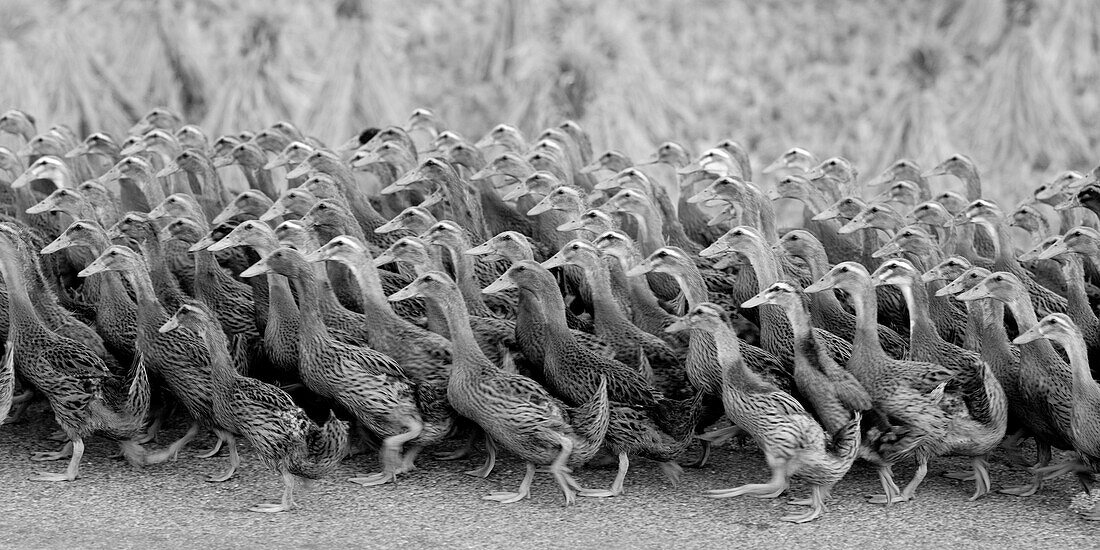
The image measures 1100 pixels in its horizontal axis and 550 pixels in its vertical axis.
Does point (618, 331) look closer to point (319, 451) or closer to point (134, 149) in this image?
point (319, 451)

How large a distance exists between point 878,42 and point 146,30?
624 cm

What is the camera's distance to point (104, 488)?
17.5 ft

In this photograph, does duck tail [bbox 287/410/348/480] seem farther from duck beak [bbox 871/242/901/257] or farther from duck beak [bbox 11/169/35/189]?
duck beak [bbox 11/169/35/189]

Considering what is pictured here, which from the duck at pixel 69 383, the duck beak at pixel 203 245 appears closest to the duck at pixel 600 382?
the duck beak at pixel 203 245

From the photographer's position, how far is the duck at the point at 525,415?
518 cm

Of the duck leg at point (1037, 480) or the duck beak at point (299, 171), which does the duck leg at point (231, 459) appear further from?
the duck leg at point (1037, 480)

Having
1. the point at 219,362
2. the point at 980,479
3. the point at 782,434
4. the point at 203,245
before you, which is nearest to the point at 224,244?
the point at 203,245

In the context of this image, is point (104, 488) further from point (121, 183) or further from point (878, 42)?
point (878, 42)

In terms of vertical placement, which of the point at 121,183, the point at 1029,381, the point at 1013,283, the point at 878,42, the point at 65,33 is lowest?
the point at 1029,381

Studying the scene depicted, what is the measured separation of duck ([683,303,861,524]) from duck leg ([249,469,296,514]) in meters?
1.65

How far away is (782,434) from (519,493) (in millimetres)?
1046

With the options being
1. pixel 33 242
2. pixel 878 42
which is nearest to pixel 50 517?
pixel 33 242

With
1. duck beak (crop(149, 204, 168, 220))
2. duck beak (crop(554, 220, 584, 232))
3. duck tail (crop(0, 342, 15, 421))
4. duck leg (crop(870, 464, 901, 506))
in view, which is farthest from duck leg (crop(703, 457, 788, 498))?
duck beak (crop(149, 204, 168, 220))

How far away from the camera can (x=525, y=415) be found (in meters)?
5.19
